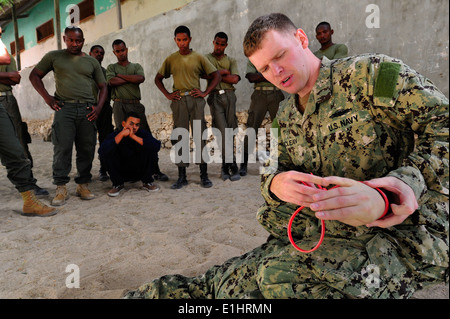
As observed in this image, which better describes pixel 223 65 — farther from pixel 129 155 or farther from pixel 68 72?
pixel 68 72

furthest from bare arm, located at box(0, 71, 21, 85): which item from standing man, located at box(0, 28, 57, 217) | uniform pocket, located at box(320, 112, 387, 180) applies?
uniform pocket, located at box(320, 112, 387, 180)

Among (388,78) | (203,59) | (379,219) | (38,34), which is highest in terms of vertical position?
(38,34)

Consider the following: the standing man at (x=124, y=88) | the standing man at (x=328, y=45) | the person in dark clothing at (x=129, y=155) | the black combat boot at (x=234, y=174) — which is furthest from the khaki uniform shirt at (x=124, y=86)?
the standing man at (x=328, y=45)

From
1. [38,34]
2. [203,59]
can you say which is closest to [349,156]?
[203,59]

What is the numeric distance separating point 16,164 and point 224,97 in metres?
2.54

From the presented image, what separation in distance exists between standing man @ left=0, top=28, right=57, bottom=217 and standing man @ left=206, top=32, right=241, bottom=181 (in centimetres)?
217

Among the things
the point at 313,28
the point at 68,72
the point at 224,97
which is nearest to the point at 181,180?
the point at 224,97

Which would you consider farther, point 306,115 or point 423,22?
point 423,22

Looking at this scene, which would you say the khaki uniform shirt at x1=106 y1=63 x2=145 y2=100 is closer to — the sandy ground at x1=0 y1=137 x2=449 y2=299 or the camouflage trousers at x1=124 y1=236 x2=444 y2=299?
the sandy ground at x1=0 y1=137 x2=449 y2=299

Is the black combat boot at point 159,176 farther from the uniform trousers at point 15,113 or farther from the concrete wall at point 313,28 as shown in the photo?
the concrete wall at point 313,28

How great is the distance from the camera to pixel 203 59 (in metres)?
3.93

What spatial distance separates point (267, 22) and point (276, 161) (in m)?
0.56

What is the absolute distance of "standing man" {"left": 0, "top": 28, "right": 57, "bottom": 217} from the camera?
111 inches
